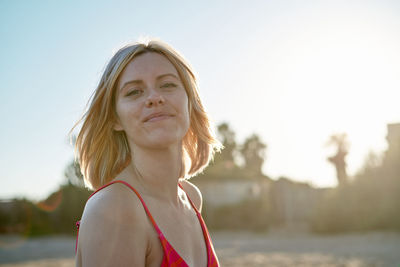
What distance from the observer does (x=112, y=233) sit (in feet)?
5.21

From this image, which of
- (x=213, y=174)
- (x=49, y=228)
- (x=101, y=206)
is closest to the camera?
(x=101, y=206)

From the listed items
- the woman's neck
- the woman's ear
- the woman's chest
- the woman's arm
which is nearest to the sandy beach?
the woman's chest

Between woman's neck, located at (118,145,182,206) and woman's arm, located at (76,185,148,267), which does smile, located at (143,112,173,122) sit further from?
woman's arm, located at (76,185,148,267)

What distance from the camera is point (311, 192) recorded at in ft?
55.9

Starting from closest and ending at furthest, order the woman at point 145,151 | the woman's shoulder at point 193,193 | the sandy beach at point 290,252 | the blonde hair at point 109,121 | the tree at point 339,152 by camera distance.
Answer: the woman at point 145,151
the blonde hair at point 109,121
the woman's shoulder at point 193,193
the sandy beach at point 290,252
the tree at point 339,152

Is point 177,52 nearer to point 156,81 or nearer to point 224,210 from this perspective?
point 156,81

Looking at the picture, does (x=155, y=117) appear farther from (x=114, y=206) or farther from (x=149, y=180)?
(x=114, y=206)

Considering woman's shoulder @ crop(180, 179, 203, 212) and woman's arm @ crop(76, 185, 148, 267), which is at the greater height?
woman's shoulder @ crop(180, 179, 203, 212)

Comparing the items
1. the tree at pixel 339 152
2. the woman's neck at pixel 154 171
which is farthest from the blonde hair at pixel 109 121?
the tree at pixel 339 152

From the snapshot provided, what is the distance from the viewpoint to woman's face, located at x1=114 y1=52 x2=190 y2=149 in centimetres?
197

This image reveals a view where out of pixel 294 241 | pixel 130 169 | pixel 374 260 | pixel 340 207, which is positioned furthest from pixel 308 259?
pixel 130 169

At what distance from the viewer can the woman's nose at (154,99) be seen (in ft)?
6.38

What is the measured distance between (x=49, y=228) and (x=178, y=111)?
18.9m

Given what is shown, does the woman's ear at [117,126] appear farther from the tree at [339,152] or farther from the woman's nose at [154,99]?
the tree at [339,152]
